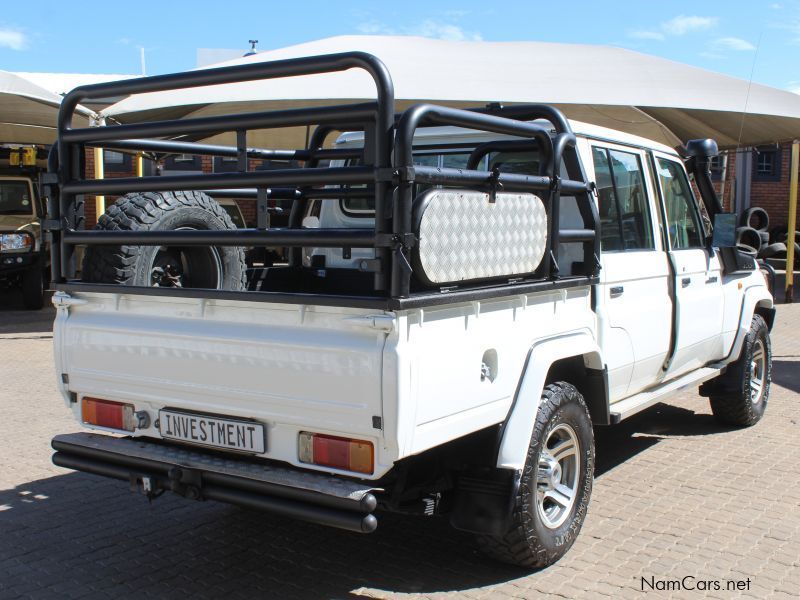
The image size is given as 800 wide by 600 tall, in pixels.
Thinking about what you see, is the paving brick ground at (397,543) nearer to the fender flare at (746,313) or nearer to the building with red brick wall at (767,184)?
the fender flare at (746,313)

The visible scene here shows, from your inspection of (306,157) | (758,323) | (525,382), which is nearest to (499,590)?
(525,382)

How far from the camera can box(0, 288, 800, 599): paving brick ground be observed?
3.69 meters

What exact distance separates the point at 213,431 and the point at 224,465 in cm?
14

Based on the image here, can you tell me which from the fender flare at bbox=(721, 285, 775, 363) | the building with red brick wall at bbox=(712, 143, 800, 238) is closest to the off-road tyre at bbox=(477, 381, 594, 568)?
the fender flare at bbox=(721, 285, 775, 363)

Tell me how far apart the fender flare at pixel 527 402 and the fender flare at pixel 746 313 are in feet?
9.13

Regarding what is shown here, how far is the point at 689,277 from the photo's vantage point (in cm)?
530

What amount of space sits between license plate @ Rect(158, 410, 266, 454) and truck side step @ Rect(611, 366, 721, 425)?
1930 mm

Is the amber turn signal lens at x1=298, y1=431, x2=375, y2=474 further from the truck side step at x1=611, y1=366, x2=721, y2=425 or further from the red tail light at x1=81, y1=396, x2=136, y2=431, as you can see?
the truck side step at x1=611, y1=366, x2=721, y2=425

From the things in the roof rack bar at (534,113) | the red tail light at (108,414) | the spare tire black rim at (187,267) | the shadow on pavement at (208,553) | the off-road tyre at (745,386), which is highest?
the roof rack bar at (534,113)

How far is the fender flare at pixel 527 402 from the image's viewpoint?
3404mm

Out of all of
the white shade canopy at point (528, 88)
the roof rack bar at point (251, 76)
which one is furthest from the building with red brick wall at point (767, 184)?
the roof rack bar at point (251, 76)

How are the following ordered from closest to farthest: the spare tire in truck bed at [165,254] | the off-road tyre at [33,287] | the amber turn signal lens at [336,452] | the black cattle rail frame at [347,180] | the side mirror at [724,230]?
the black cattle rail frame at [347,180]
the amber turn signal lens at [336,452]
the spare tire in truck bed at [165,254]
the side mirror at [724,230]
the off-road tyre at [33,287]

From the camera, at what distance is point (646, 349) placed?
15.6 feet

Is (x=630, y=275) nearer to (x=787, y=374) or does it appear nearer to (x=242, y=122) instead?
(x=242, y=122)
